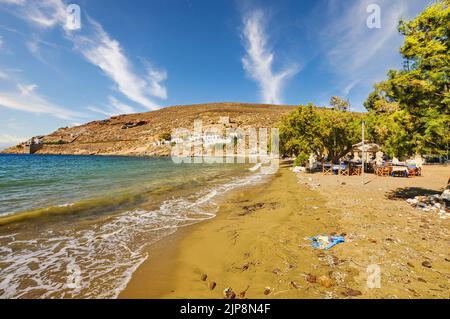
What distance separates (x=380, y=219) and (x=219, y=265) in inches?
253

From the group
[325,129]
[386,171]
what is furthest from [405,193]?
[325,129]

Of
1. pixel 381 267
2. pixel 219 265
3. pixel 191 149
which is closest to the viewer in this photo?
pixel 381 267

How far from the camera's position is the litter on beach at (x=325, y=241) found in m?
6.03

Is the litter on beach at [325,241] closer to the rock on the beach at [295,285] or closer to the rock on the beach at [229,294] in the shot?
the rock on the beach at [295,285]

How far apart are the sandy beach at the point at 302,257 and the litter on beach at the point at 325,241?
0.14m

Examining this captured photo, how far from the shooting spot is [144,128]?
13712 centimetres

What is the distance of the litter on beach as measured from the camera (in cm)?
603

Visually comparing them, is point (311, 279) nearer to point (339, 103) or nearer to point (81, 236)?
point (81, 236)

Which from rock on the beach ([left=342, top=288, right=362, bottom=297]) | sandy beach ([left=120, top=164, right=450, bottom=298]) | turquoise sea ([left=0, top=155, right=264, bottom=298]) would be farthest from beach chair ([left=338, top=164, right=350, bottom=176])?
rock on the beach ([left=342, top=288, right=362, bottom=297])

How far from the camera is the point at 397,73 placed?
10164 millimetres

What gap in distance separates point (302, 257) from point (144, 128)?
14287 cm

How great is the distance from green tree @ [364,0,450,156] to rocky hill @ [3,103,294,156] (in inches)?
3727
